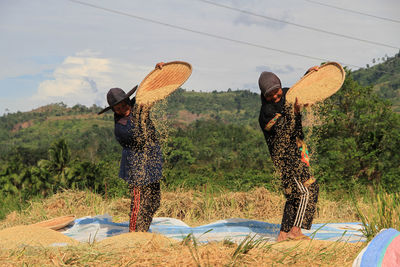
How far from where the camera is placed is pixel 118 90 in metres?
4.33

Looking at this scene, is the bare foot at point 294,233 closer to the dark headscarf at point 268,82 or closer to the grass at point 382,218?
the grass at point 382,218

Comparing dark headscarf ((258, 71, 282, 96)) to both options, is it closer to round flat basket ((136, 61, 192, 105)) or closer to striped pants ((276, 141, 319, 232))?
striped pants ((276, 141, 319, 232))

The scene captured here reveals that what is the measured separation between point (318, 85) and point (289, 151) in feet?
2.29

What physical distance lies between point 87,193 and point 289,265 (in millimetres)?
4843

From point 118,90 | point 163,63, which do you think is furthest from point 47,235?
point 163,63

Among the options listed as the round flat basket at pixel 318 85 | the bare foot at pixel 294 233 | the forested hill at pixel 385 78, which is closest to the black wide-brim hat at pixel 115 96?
the round flat basket at pixel 318 85

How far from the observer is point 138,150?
4.34 meters

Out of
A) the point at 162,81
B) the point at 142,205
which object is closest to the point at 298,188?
the point at 142,205

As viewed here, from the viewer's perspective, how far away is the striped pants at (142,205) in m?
4.42

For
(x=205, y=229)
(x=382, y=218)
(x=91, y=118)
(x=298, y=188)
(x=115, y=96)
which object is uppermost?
(x=91, y=118)

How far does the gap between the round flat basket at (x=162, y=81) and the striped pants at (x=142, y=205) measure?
0.89m

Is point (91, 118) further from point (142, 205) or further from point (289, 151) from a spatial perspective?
point (289, 151)

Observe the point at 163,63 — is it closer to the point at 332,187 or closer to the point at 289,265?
the point at 289,265

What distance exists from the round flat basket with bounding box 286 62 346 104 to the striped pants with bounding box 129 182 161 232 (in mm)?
1676
